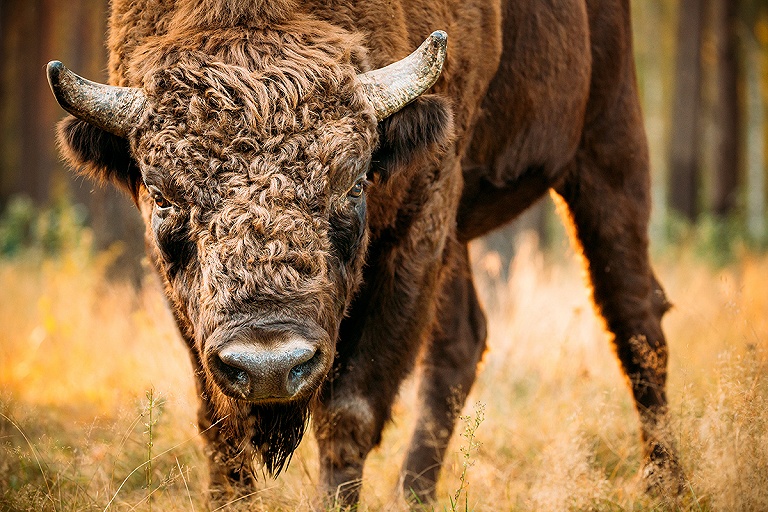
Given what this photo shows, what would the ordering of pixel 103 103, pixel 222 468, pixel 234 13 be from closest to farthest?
pixel 103 103, pixel 234 13, pixel 222 468

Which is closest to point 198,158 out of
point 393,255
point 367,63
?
point 367,63

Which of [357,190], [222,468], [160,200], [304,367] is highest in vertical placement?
[160,200]

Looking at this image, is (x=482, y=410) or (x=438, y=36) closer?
(x=482, y=410)

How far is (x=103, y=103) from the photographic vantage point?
3193 millimetres

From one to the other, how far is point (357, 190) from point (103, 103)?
105 centimetres

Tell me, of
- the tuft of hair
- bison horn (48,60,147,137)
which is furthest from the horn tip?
bison horn (48,60,147,137)

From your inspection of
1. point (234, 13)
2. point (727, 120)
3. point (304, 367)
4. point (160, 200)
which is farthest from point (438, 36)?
point (727, 120)

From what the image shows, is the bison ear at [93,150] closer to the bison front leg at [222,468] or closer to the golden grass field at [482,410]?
the golden grass field at [482,410]

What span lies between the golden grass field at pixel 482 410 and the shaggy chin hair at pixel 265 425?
0.17 m

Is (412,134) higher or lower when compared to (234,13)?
lower

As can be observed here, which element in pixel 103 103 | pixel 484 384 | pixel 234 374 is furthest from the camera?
pixel 484 384

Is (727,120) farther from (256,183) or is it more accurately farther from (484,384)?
(256,183)

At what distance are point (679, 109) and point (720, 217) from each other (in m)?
2.76

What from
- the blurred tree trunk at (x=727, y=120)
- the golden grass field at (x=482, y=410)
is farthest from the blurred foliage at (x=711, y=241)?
the golden grass field at (x=482, y=410)
